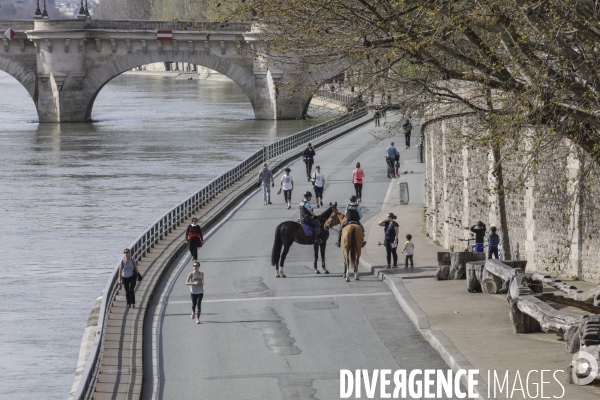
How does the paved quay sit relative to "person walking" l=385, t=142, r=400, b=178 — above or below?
below

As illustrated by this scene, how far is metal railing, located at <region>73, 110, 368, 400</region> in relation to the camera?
53.2 feet

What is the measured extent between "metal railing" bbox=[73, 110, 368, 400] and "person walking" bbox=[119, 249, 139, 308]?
1.19ft

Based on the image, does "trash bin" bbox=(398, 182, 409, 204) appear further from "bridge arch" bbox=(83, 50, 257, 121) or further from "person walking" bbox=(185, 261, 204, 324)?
"bridge arch" bbox=(83, 50, 257, 121)

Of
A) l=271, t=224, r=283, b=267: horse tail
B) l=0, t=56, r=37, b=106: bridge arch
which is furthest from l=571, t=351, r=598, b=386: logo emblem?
l=0, t=56, r=37, b=106: bridge arch

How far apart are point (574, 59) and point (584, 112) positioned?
921 millimetres

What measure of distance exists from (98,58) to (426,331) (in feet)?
227

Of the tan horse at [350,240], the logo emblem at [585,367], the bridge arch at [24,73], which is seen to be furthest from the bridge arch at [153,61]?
the logo emblem at [585,367]

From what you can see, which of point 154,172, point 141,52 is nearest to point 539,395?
point 154,172

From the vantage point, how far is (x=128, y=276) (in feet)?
73.9

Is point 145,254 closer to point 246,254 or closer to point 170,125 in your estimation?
point 246,254

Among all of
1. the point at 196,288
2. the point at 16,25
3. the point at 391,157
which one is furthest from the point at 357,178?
the point at 16,25

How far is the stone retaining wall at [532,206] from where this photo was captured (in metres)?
23.3

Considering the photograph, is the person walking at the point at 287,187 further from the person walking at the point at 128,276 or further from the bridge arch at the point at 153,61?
the bridge arch at the point at 153,61

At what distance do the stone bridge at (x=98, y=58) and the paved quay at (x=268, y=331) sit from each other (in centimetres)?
5416
